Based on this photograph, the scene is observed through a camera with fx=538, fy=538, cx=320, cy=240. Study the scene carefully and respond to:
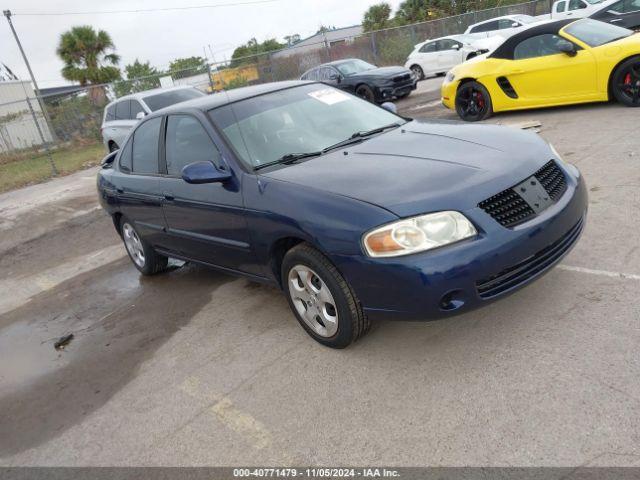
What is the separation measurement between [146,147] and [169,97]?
7664mm

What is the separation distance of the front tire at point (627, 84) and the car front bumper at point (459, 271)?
5962mm

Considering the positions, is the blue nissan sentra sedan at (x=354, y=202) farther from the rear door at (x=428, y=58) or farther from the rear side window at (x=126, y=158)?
the rear door at (x=428, y=58)

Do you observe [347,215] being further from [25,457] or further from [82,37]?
[82,37]

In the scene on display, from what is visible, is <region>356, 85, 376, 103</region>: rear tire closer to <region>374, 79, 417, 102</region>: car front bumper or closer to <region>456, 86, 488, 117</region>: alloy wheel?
<region>374, 79, 417, 102</region>: car front bumper

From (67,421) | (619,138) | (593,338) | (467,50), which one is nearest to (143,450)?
(67,421)

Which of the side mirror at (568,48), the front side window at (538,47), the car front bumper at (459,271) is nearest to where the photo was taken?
the car front bumper at (459,271)

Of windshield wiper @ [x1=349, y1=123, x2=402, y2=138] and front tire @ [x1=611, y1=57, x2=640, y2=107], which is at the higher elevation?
windshield wiper @ [x1=349, y1=123, x2=402, y2=138]

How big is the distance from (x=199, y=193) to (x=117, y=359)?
137 cm

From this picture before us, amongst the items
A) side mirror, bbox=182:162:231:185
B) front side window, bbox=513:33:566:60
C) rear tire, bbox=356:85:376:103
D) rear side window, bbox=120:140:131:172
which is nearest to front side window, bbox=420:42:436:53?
rear tire, bbox=356:85:376:103

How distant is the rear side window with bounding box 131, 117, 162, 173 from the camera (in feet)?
15.4

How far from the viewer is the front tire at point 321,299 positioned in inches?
121

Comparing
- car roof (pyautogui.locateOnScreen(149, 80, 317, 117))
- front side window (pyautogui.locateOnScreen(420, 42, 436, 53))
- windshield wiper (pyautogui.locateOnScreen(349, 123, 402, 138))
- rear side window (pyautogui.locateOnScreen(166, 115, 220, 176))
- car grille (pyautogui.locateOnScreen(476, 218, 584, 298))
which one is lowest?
car grille (pyautogui.locateOnScreen(476, 218, 584, 298))

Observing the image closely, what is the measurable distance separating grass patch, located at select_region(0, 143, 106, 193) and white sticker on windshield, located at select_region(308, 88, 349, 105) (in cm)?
1192

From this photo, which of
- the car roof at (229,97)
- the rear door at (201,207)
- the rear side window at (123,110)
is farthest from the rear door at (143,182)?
the rear side window at (123,110)
